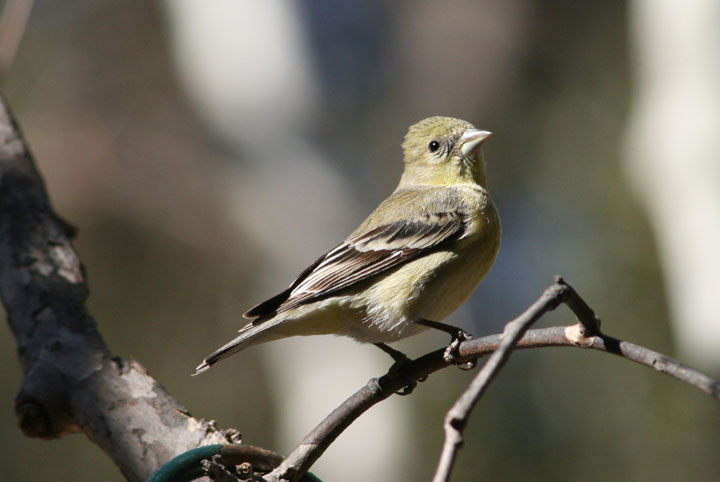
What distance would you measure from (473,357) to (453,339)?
2.37ft

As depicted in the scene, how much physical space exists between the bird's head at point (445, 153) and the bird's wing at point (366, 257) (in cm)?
59

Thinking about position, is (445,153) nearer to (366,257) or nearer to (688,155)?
(366,257)

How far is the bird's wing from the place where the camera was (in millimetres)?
3365

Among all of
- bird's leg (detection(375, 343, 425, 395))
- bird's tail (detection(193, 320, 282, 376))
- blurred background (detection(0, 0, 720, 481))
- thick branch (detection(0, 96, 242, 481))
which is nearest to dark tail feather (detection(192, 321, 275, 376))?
bird's tail (detection(193, 320, 282, 376))

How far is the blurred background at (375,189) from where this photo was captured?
339 inches

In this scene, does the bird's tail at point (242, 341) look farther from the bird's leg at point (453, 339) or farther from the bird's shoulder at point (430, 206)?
the bird's shoulder at point (430, 206)

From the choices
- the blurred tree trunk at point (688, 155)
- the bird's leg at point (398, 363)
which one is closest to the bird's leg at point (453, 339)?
the bird's leg at point (398, 363)

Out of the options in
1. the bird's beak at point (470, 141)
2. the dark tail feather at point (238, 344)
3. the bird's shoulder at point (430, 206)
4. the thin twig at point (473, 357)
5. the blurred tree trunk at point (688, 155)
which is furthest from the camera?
the blurred tree trunk at point (688, 155)

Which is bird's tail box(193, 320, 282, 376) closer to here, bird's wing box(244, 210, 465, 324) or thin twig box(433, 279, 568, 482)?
bird's wing box(244, 210, 465, 324)

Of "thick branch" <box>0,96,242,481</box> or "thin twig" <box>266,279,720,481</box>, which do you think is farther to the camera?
"thick branch" <box>0,96,242,481</box>

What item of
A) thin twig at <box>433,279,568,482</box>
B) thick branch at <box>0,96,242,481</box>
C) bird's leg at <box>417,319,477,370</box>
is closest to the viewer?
thin twig at <box>433,279,568,482</box>

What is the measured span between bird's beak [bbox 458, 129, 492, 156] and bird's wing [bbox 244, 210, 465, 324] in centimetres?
60

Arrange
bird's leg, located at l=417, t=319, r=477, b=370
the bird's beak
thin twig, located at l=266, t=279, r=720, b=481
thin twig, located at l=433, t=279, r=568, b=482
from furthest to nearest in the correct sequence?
the bird's beak → bird's leg, located at l=417, t=319, r=477, b=370 → thin twig, located at l=266, t=279, r=720, b=481 → thin twig, located at l=433, t=279, r=568, b=482

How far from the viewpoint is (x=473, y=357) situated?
92.2 inches
